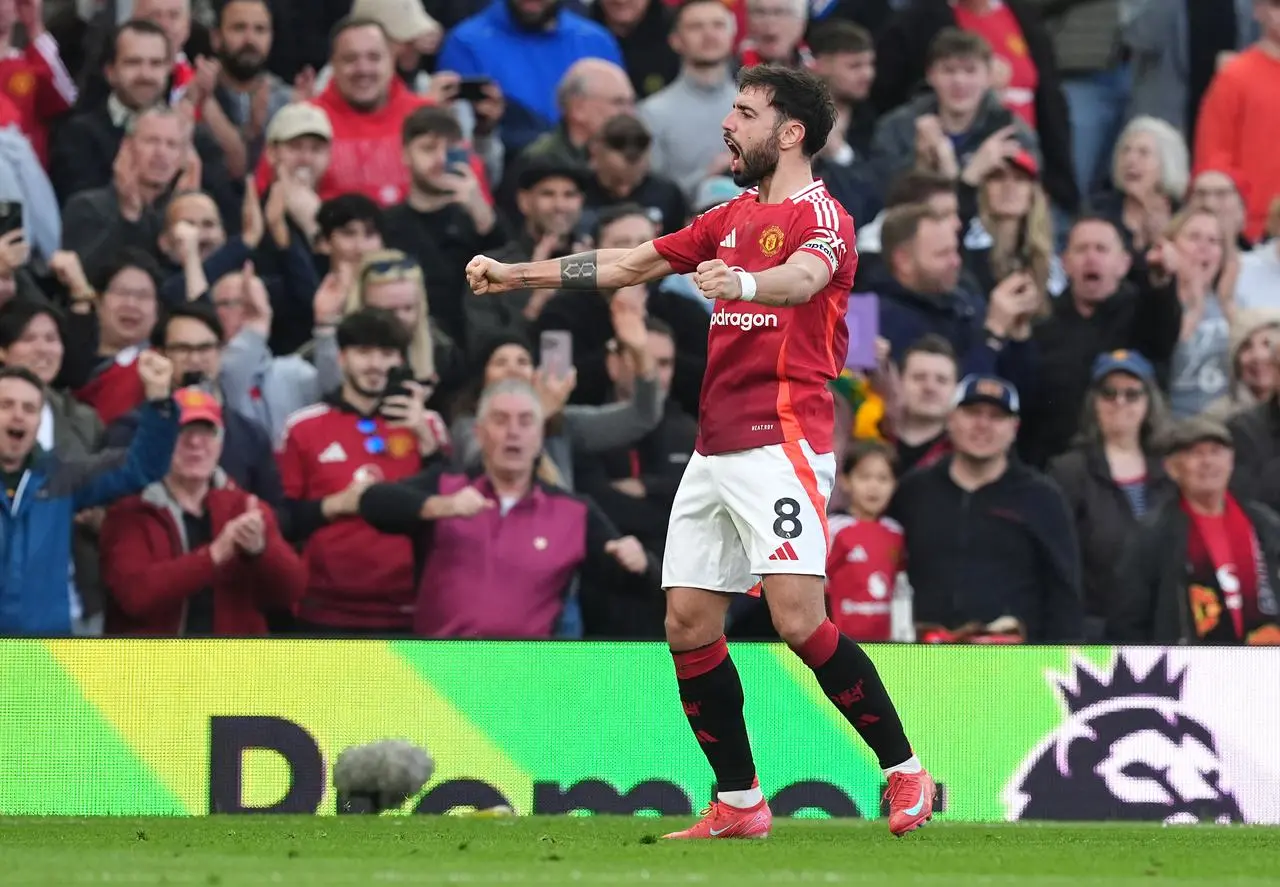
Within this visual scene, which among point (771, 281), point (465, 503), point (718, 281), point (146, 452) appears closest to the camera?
point (718, 281)

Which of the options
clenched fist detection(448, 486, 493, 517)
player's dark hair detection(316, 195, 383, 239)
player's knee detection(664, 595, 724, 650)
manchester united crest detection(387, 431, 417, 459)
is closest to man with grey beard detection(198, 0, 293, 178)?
player's dark hair detection(316, 195, 383, 239)

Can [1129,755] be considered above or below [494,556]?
below

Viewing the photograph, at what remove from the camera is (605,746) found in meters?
10.1

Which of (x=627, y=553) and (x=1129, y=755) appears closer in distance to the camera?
(x=1129, y=755)

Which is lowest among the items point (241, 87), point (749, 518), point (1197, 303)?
point (749, 518)

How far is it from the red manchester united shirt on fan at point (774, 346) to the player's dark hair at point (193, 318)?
4662 mm

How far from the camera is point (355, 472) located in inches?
460

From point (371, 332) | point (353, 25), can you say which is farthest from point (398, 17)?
point (371, 332)

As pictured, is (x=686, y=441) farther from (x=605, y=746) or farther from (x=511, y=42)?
(x=511, y=42)

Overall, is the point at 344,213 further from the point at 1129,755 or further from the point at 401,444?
the point at 1129,755

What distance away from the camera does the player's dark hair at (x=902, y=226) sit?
515 inches

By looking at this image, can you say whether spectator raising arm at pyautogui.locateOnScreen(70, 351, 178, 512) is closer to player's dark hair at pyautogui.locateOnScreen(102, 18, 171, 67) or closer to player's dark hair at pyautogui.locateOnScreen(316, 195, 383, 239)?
player's dark hair at pyautogui.locateOnScreen(316, 195, 383, 239)

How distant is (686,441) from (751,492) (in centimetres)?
460

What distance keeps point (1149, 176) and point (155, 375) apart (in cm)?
688
